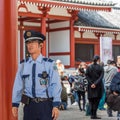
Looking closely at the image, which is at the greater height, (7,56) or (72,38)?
(72,38)

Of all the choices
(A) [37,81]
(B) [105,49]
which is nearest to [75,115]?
(A) [37,81]

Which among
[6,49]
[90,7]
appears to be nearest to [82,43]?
[90,7]

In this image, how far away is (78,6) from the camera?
68.9ft

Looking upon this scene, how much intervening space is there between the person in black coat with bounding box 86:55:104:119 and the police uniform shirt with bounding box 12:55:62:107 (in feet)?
19.4

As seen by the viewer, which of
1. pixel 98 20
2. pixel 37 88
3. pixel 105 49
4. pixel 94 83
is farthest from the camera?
pixel 98 20

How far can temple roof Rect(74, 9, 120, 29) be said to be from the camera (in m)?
23.3

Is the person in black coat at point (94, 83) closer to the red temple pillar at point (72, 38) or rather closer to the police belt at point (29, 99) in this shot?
the police belt at point (29, 99)

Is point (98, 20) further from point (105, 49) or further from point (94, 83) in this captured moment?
point (94, 83)

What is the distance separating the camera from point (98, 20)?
2547 centimetres

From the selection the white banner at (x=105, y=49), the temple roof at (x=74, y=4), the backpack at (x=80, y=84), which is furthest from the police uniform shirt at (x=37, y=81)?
the white banner at (x=105, y=49)

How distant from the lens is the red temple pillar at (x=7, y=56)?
5.14 m

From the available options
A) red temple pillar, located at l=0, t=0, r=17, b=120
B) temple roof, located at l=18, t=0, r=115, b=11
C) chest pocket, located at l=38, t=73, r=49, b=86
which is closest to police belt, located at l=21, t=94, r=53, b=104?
chest pocket, located at l=38, t=73, r=49, b=86

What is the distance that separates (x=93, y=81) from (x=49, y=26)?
12235 millimetres

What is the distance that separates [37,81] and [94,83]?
6.04 meters
